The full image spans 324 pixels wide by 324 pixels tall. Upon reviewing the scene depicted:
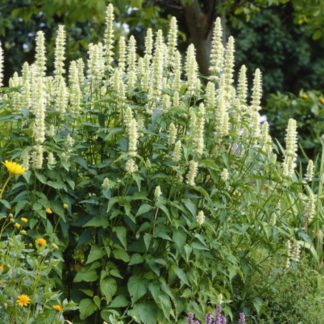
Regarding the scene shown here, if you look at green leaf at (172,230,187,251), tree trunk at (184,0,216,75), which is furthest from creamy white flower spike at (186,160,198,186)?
tree trunk at (184,0,216,75)

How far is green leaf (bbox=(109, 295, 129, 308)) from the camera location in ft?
14.6

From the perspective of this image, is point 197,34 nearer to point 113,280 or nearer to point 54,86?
point 54,86

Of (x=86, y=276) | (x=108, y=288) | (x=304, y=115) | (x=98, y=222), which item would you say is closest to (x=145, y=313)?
(x=108, y=288)

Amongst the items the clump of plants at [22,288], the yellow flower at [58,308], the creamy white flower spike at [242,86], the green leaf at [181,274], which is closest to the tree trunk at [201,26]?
the creamy white flower spike at [242,86]

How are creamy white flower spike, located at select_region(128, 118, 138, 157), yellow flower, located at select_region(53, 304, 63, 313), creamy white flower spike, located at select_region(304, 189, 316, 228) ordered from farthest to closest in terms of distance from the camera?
creamy white flower spike, located at select_region(304, 189, 316, 228)
creamy white flower spike, located at select_region(128, 118, 138, 157)
yellow flower, located at select_region(53, 304, 63, 313)

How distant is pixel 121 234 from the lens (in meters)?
4.41

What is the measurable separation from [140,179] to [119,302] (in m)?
0.69

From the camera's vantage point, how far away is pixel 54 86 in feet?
15.8

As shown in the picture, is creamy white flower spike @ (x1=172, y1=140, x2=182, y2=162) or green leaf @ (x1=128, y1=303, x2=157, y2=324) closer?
creamy white flower spike @ (x1=172, y1=140, x2=182, y2=162)

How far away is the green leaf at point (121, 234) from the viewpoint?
173 inches

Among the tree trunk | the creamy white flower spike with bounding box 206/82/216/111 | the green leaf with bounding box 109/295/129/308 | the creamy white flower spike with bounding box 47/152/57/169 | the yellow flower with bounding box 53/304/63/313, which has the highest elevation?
the tree trunk

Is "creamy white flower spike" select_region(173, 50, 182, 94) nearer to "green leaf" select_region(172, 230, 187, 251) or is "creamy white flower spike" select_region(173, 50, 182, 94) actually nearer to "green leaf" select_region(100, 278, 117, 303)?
"green leaf" select_region(172, 230, 187, 251)

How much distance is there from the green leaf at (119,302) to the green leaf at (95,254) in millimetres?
247

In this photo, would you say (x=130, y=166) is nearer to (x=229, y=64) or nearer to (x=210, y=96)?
(x=210, y=96)
